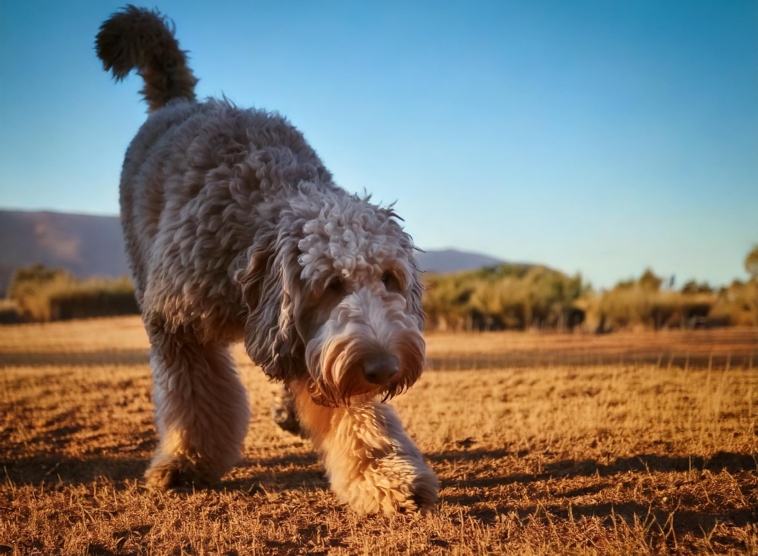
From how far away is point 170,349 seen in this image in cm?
382

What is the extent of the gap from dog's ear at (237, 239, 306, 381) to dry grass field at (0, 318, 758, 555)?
765 mm

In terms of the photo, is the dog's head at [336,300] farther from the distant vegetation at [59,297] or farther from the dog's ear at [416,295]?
the distant vegetation at [59,297]

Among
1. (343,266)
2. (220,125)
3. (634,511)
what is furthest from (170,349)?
(634,511)

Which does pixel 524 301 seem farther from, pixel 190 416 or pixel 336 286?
pixel 336 286

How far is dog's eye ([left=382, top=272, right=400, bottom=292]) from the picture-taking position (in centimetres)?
288

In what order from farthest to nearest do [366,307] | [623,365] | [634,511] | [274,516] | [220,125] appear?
1. [623,365]
2. [220,125]
3. [274,516]
4. [634,511]
5. [366,307]

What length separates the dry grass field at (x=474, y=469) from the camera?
2727 millimetres

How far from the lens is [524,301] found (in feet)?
40.8

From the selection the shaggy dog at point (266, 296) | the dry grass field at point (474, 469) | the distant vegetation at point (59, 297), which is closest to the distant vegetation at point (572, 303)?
the dry grass field at point (474, 469)

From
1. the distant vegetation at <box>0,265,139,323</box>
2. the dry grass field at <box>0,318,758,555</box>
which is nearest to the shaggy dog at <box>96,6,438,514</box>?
the dry grass field at <box>0,318,758,555</box>

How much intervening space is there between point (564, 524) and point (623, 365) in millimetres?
4502

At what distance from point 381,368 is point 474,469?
168 cm

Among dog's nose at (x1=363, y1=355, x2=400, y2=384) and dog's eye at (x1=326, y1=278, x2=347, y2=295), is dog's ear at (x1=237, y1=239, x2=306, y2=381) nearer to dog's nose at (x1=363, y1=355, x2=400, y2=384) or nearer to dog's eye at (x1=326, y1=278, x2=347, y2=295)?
dog's eye at (x1=326, y1=278, x2=347, y2=295)

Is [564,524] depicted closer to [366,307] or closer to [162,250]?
[366,307]
